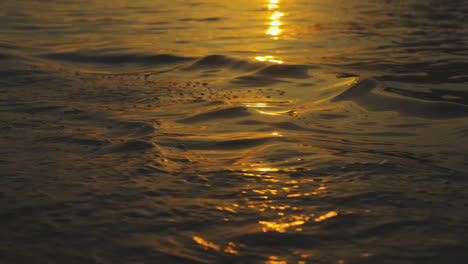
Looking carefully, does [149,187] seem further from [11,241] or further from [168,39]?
[168,39]

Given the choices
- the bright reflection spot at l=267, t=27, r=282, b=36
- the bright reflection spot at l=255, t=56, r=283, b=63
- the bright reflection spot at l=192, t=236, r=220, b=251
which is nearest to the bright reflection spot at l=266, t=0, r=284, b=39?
the bright reflection spot at l=267, t=27, r=282, b=36

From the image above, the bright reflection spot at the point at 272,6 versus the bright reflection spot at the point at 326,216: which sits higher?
the bright reflection spot at the point at 272,6

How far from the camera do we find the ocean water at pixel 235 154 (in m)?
1.79

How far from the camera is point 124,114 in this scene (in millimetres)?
3549

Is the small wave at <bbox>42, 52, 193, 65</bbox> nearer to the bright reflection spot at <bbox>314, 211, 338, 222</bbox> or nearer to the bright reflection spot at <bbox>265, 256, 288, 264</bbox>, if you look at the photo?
the bright reflection spot at <bbox>314, 211, 338, 222</bbox>

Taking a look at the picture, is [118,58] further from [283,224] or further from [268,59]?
[283,224]

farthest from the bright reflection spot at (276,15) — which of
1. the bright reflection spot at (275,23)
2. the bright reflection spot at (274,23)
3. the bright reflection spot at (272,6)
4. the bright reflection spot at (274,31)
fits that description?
the bright reflection spot at (274,31)

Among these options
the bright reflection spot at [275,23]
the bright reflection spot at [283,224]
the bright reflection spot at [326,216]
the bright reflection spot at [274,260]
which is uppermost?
the bright reflection spot at [275,23]

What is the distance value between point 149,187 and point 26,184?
1.76 ft

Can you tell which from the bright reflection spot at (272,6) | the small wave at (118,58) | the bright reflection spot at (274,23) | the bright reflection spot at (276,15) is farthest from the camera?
the bright reflection spot at (272,6)

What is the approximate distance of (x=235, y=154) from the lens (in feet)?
8.94

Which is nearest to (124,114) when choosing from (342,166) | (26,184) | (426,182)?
(26,184)

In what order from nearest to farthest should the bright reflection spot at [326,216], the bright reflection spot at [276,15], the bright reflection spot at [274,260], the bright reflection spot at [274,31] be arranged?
1. the bright reflection spot at [274,260]
2. the bright reflection spot at [326,216]
3. the bright reflection spot at [274,31]
4. the bright reflection spot at [276,15]

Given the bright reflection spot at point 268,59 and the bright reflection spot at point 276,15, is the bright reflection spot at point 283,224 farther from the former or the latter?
the bright reflection spot at point 276,15
